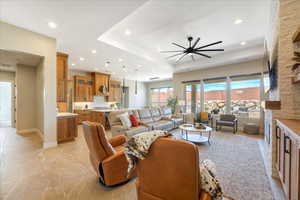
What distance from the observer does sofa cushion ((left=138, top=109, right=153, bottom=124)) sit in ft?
15.6

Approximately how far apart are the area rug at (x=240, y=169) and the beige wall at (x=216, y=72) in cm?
346

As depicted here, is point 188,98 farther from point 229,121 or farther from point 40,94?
point 40,94

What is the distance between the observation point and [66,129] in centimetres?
390

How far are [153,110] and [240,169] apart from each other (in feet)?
11.7

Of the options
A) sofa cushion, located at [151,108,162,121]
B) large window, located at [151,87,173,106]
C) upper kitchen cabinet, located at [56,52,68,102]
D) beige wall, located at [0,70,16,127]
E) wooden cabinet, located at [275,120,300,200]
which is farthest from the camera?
large window, located at [151,87,173,106]

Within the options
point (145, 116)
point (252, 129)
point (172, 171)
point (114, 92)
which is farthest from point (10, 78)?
point (252, 129)

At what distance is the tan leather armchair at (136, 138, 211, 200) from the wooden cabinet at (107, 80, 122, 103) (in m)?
7.50

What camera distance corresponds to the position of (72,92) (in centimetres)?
669

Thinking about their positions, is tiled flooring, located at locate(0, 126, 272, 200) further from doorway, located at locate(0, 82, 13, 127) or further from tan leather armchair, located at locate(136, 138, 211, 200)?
doorway, located at locate(0, 82, 13, 127)

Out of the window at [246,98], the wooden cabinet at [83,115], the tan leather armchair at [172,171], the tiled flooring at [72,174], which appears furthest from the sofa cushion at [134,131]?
the window at [246,98]

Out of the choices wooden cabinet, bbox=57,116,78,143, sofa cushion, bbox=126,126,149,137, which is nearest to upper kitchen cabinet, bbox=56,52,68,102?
wooden cabinet, bbox=57,116,78,143

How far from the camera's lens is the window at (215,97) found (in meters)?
6.36

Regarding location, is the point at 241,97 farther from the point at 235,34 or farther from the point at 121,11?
the point at 121,11

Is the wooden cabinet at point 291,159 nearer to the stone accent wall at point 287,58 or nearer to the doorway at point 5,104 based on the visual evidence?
the stone accent wall at point 287,58
